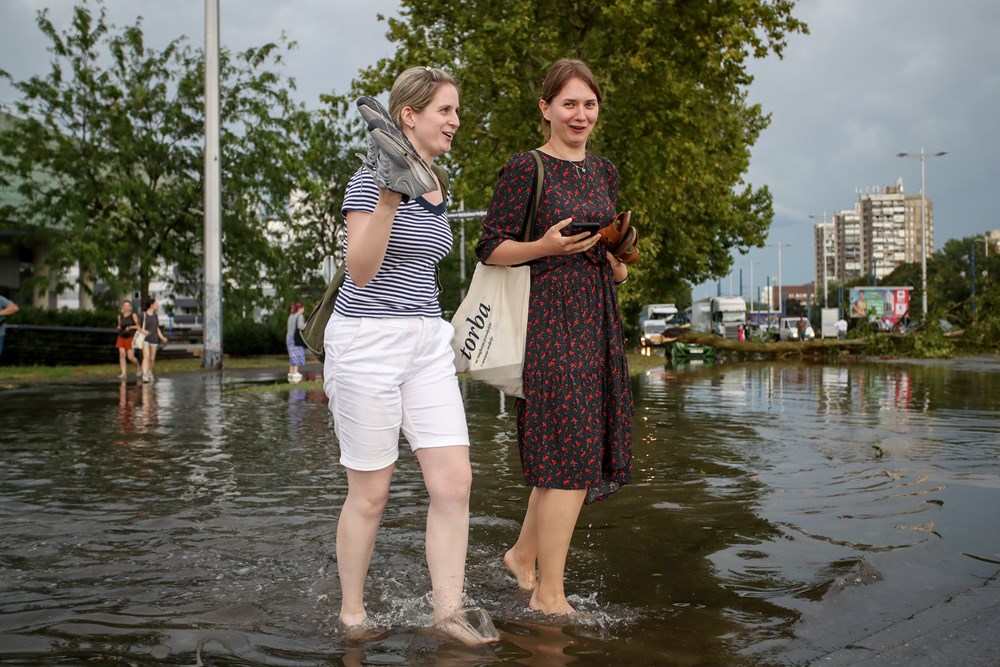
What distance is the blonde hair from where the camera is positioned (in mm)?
3439

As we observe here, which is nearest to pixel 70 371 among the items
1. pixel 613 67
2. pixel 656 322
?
pixel 613 67

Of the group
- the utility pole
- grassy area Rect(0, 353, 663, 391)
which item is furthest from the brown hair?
the utility pole

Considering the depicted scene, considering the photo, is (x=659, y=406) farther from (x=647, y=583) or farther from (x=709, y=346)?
(x=709, y=346)

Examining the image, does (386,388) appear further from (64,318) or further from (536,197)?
(64,318)

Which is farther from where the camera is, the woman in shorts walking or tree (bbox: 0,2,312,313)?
tree (bbox: 0,2,312,313)

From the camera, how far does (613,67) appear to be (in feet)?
79.3

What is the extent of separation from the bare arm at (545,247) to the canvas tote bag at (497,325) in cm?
8

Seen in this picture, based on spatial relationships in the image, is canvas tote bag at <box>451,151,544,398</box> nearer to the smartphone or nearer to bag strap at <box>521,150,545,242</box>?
bag strap at <box>521,150,545,242</box>

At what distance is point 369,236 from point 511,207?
81 cm

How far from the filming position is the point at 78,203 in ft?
98.1

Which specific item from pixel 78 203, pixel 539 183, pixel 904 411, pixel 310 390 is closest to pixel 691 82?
pixel 310 390

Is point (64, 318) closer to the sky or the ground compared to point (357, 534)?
closer to the sky

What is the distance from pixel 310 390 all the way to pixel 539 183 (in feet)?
44.8

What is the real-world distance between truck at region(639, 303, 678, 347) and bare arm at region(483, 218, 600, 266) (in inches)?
1664
